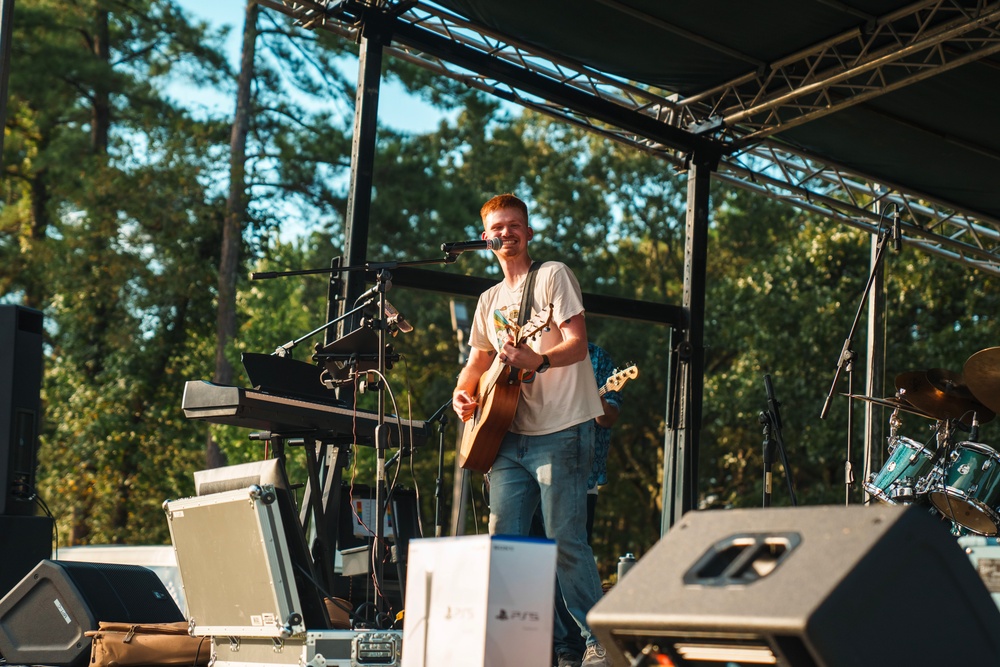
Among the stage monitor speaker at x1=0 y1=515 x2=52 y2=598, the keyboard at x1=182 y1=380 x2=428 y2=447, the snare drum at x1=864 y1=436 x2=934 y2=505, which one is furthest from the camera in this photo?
the snare drum at x1=864 y1=436 x2=934 y2=505

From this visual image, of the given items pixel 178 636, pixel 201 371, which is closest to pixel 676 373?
pixel 178 636

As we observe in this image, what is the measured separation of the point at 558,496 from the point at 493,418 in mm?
356

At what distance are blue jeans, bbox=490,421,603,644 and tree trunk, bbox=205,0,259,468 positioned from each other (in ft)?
43.2

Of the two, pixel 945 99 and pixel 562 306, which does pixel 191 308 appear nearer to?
pixel 945 99

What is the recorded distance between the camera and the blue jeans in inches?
147

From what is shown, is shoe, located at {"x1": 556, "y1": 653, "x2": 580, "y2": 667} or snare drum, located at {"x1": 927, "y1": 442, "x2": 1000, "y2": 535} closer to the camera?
shoe, located at {"x1": 556, "y1": 653, "x2": 580, "y2": 667}

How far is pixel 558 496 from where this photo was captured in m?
3.75

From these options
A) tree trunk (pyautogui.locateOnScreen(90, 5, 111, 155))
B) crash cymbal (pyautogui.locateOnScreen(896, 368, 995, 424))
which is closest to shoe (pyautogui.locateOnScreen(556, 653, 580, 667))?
crash cymbal (pyautogui.locateOnScreen(896, 368, 995, 424))

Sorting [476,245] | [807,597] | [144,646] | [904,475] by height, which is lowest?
[144,646]

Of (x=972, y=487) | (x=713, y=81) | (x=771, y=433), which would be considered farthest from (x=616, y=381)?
(x=713, y=81)

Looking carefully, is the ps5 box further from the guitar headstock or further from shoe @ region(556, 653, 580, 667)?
the guitar headstock

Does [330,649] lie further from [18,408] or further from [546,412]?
[18,408]

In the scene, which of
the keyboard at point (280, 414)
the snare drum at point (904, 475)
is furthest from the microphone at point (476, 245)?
the snare drum at point (904, 475)

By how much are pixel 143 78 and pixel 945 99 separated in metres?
15.4
